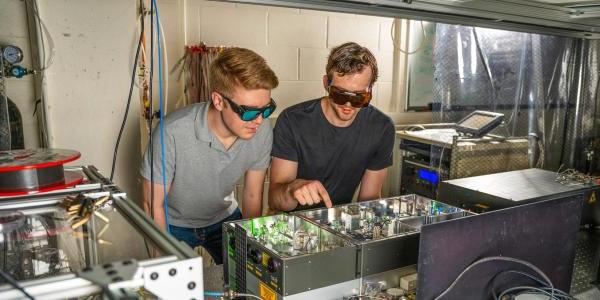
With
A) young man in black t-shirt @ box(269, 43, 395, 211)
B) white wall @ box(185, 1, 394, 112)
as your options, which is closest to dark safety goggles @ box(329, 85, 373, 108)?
young man in black t-shirt @ box(269, 43, 395, 211)

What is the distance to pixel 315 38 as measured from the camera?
3.25m

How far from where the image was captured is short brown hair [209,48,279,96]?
5.13 ft

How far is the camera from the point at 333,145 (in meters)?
1.95

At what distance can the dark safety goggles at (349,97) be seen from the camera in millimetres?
1609

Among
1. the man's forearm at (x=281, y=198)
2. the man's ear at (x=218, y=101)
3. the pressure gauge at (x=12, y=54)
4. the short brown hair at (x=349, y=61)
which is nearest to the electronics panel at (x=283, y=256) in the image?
the man's forearm at (x=281, y=198)

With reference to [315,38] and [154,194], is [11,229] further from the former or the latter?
[315,38]

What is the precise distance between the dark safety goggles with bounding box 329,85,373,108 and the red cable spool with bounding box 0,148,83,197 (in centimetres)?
91

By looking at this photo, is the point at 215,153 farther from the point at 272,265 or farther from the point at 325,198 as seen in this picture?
the point at 272,265

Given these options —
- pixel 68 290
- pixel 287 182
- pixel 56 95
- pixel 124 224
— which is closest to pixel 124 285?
pixel 68 290

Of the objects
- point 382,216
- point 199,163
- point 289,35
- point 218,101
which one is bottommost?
point 382,216

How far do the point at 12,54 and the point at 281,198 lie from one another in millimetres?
1516

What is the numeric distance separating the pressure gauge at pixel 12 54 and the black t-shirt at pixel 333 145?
132 centimetres

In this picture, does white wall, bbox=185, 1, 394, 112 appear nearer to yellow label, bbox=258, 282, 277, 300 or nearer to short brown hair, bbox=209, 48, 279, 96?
short brown hair, bbox=209, 48, 279, 96

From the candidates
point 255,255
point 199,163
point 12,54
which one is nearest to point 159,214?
point 199,163
